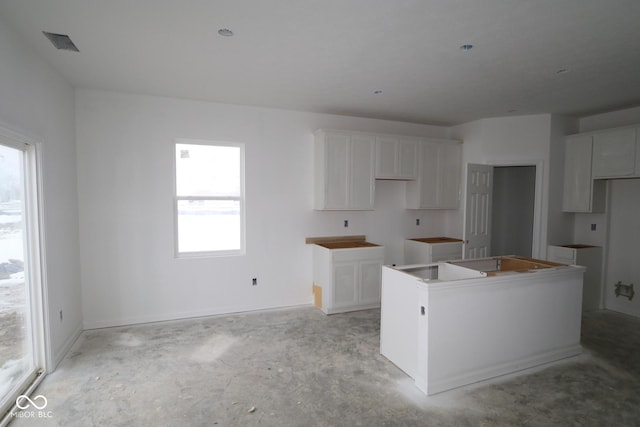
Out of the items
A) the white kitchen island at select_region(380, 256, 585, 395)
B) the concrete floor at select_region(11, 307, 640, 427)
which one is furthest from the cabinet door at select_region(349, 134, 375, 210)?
the concrete floor at select_region(11, 307, 640, 427)

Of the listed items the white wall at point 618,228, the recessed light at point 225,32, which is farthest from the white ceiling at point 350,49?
the white wall at point 618,228

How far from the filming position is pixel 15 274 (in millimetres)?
2537

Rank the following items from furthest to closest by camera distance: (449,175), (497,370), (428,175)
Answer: (449,175) → (428,175) → (497,370)

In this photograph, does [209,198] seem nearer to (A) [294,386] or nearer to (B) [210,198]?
(B) [210,198]

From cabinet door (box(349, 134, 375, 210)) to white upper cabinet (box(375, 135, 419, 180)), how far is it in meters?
0.12

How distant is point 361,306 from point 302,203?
5.33 feet

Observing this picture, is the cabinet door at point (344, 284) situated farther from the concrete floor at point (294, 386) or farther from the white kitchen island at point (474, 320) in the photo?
the white kitchen island at point (474, 320)

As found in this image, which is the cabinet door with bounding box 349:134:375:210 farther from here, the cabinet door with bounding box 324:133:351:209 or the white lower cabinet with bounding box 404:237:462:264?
the white lower cabinet with bounding box 404:237:462:264

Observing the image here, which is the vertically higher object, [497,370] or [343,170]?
[343,170]

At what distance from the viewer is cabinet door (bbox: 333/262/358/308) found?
14.4 ft

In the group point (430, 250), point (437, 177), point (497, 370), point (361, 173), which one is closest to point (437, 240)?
point (430, 250)

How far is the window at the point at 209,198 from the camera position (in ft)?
13.7

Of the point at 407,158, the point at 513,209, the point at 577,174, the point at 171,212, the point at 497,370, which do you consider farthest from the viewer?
the point at 513,209

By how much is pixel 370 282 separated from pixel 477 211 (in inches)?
71.4
